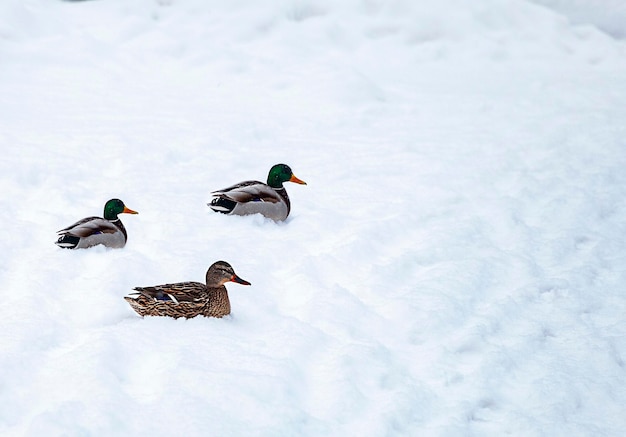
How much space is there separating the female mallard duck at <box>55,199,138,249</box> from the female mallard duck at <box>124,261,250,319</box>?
1399 mm

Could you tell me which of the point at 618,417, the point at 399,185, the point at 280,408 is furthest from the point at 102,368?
the point at 399,185

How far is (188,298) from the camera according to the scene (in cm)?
629

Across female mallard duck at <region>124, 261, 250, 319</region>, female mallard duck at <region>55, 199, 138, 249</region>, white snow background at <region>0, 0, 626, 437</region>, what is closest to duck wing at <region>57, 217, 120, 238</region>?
female mallard duck at <region>55, 199, 138, 249</region>

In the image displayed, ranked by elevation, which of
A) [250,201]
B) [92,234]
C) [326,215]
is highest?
[92,234]

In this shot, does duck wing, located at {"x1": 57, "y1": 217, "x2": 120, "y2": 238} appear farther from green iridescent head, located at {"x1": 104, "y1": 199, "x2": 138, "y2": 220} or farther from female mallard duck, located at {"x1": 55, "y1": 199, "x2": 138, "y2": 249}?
green iridescent head, located at {"x1": 104, "y1": 199, "x2": 138, "y2": 220}

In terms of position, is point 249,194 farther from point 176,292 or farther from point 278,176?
point 176,292

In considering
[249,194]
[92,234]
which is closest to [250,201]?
[249,194]

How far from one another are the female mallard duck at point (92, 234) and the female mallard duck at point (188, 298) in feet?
4.59

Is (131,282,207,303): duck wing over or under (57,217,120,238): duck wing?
over

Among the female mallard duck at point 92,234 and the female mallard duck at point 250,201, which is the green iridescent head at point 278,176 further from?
the female mallard duck at point 92,234

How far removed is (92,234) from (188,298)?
1571 millimetres

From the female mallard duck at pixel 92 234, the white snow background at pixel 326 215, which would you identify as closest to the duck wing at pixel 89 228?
the female mallard duck at pixel 92 234

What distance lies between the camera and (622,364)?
6477 mm

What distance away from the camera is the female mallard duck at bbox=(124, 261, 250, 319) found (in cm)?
619
